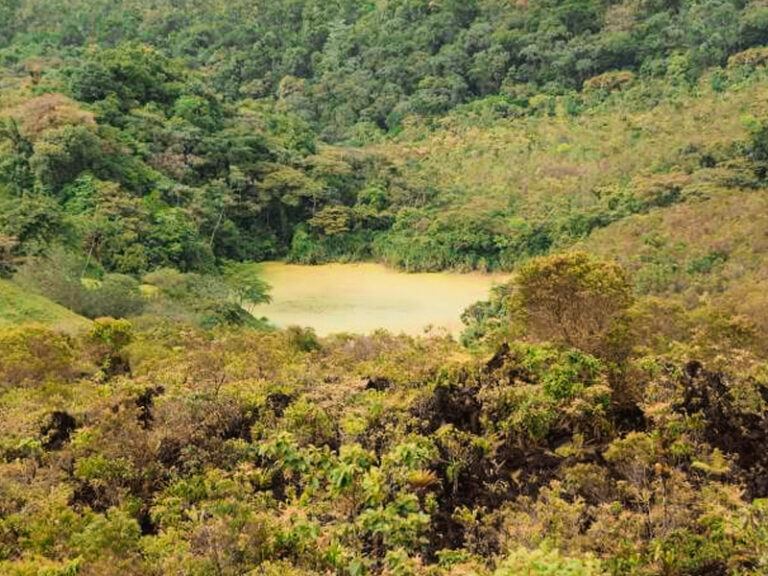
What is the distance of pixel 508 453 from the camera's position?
10.4 meters

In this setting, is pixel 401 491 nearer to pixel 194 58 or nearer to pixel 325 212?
pixel 325 212

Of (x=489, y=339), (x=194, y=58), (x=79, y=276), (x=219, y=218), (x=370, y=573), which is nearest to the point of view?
(x=370, y=573)

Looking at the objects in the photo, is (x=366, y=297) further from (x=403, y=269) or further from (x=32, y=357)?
(x=32, y=357)

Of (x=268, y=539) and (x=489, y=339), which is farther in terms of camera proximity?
(x=489, y=339)

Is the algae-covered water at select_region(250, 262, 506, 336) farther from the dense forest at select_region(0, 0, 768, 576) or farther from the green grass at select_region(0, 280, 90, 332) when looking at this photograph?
the green grass at select_region(0, 280, 90, 332)

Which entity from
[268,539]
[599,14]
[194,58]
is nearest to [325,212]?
[599,14]

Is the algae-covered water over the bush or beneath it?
beneath

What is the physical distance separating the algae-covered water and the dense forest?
1107 millimetres

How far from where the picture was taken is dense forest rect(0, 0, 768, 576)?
8359 mm

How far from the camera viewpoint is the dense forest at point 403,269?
836cm

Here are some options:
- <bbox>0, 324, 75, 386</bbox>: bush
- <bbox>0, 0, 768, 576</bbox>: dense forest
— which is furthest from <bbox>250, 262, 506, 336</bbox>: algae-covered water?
<bbox>0, 324, 75, 386</bbox>: bush

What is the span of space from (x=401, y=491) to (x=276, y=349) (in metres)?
8.16

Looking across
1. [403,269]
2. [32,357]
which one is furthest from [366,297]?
[32,357]

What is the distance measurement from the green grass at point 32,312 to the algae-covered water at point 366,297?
6.60 m
